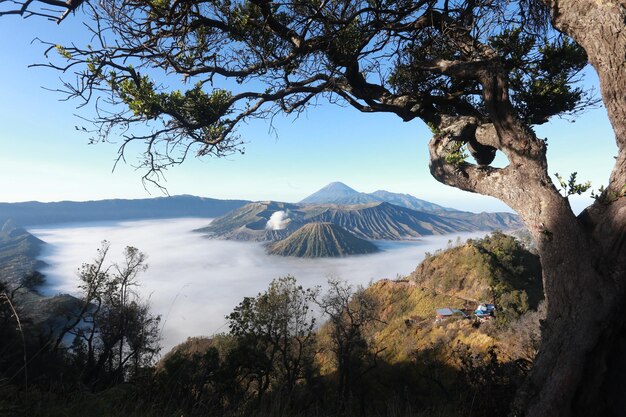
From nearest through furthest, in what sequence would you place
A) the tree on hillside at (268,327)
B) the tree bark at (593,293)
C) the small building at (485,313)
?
1. the tree bark at (593,293)
2. the tree on hillside at (268,327)
3. the small building at (485,313)

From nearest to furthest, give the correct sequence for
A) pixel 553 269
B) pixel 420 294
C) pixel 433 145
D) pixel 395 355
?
pixel 553 269 < pixel 433 145 < pixel 395 355 < pixel 420 294

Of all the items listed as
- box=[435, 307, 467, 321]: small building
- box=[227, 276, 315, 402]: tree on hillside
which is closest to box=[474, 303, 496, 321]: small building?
box=[435, 307, 467, 321]: small building

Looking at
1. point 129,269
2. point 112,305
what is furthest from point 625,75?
point 112,305

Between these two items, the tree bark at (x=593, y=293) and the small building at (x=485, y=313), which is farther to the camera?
the small building at (x=485, y=313)

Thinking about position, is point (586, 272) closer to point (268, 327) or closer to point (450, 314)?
point (268, 327)

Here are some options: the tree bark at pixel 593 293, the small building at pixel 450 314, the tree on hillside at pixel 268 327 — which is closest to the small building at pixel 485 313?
the small building at pixel 450 314

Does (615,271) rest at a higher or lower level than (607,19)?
lower

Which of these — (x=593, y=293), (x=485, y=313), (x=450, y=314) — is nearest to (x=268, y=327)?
(x=593, y=293)

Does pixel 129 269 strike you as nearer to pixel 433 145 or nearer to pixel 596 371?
pixel 433 145

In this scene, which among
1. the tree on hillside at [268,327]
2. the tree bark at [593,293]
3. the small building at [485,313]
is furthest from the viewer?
the small building at [485,313]

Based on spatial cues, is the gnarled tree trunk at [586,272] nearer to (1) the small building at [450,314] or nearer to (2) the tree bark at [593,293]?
(2) the tree bark at [593,293]

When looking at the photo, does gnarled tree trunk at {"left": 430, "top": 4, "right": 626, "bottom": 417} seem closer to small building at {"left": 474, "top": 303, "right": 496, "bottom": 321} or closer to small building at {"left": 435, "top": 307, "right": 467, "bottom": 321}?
small building at {"left": 474, "top": 303, "right": 496, "bottom": 321}
